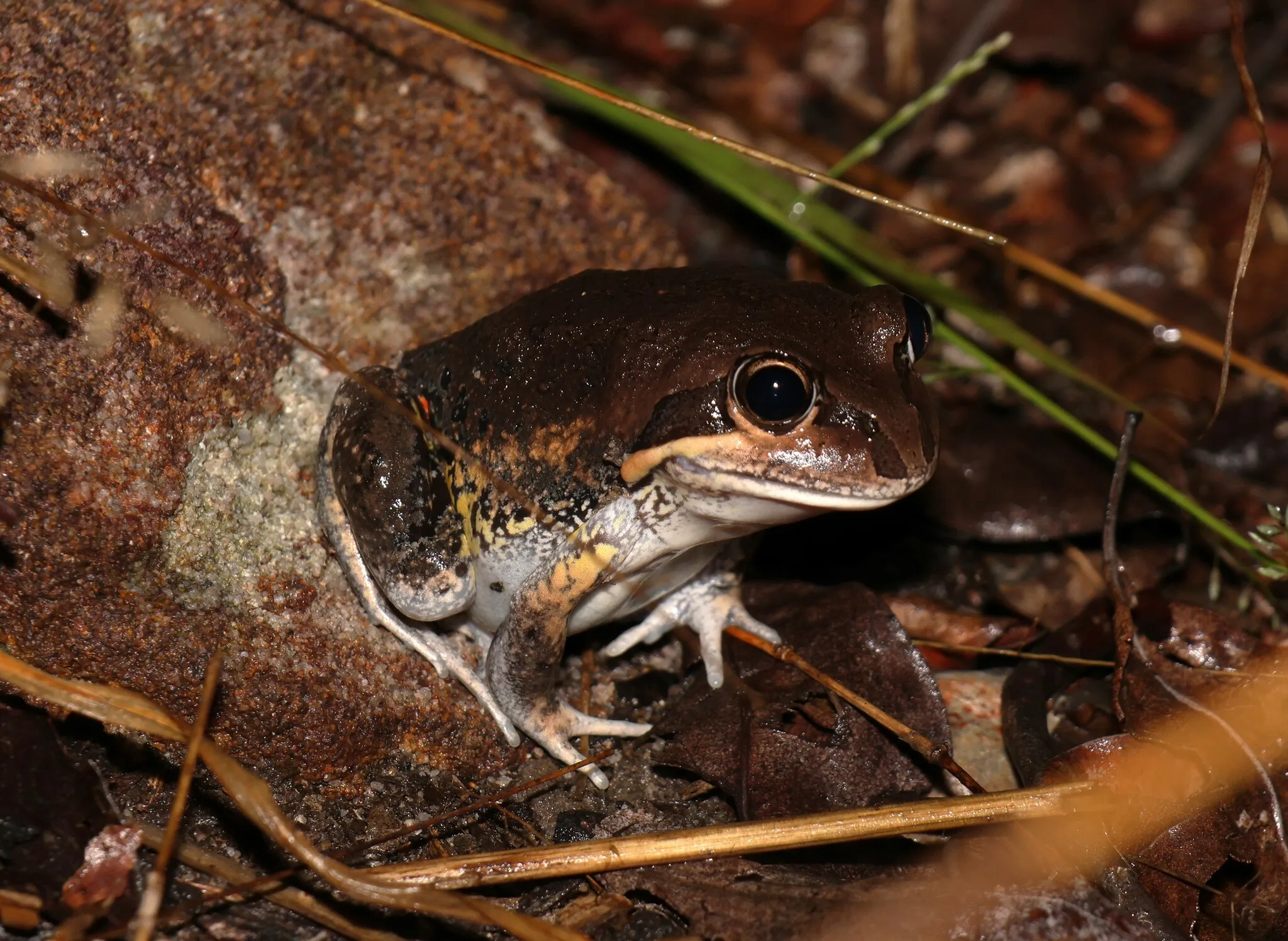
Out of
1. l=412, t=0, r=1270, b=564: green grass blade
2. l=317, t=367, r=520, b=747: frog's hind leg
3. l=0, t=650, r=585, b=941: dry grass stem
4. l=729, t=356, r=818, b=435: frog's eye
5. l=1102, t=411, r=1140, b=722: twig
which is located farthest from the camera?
l=412, t=0, r=1270, b=564: green grass blade

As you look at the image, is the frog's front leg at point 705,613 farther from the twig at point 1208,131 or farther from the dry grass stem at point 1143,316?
the twig at point 1208,131

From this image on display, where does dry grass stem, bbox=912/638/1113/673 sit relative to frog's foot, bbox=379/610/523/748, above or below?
below

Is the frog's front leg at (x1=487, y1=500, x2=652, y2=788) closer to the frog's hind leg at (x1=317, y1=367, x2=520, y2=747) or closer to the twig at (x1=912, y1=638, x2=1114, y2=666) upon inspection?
the frog's hind leg at (x1=317, y1=367, x2=520, y2=747)

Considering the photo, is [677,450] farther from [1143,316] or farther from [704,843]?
[1143,316]

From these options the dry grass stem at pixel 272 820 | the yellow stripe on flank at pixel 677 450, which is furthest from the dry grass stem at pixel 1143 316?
the dry grass stem at pixel 272 820

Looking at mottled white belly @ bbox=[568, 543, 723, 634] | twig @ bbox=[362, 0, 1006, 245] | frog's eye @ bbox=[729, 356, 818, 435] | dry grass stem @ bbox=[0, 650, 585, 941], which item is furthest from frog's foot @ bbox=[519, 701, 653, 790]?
twig @ bbox=[362, 0, 1006, 245]

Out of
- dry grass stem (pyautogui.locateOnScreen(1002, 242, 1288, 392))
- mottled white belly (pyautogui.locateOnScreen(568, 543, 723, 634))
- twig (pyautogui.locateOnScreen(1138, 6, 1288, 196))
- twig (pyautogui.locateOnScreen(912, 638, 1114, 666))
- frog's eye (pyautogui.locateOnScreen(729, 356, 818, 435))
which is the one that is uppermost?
twig (pyautogui.locateOnScreen(1138, 6, 1288, 196))

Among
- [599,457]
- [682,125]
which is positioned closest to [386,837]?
[599,457]
